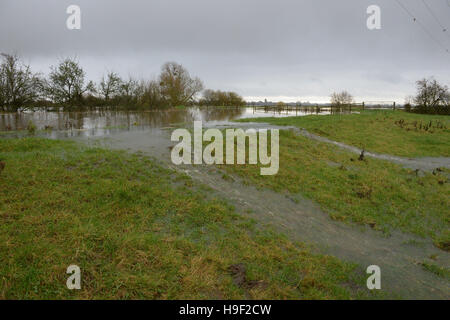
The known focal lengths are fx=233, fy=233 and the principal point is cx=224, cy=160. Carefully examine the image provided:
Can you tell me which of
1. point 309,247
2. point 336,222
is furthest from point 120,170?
point 336,222

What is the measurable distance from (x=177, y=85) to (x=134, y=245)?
52.2m

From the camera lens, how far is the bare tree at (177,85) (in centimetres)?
4969

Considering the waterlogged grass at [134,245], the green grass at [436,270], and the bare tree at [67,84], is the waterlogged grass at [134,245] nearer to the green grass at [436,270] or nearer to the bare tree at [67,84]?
the green grass at [436,270]

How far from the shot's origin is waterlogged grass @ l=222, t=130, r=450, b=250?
6.29 m

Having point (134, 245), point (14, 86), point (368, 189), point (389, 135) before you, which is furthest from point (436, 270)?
point (14, 86)

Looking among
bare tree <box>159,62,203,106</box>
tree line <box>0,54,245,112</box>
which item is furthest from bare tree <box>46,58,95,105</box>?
bare tree <box>159,62,203,106</box>

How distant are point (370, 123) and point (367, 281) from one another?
21.5 m

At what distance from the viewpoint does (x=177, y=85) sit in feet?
170

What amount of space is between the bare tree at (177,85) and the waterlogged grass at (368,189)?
42.9 metres

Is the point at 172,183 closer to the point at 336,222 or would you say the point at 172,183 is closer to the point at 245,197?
the point at 245,197

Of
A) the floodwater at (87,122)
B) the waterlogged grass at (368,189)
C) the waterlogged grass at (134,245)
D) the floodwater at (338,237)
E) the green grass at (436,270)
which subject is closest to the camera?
the waterlogged grass at (134,245)

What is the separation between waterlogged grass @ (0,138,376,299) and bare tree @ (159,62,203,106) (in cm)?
4504

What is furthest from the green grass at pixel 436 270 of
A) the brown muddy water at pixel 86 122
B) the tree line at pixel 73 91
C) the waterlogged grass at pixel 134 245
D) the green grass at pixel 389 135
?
the tree line at pixel 73 91

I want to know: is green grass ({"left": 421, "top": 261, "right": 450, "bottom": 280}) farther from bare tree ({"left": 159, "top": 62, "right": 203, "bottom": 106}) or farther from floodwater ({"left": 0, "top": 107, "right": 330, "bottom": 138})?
bare tree ({"left": 159, "top": 62, "right": 203, "bottom": 106})
